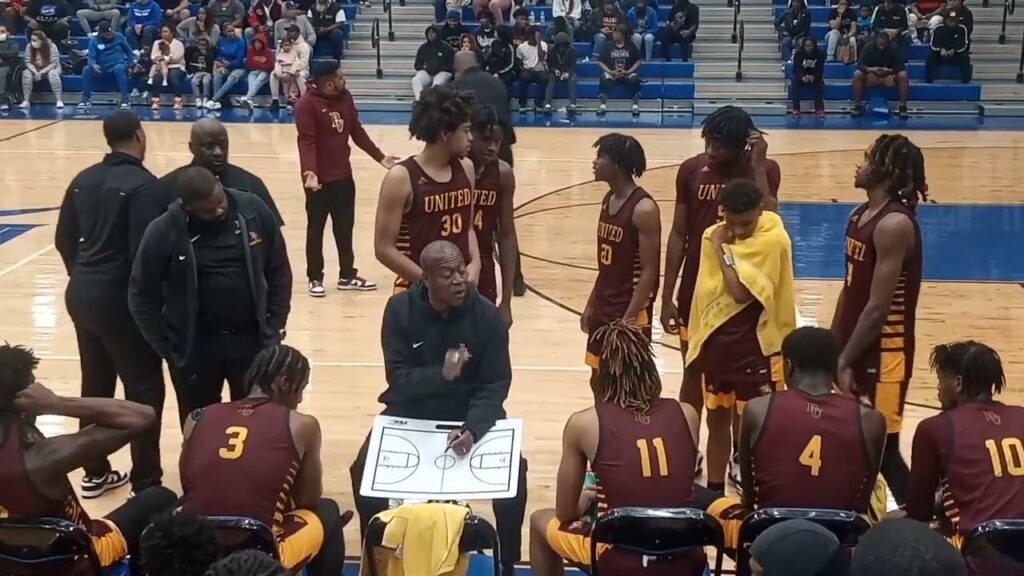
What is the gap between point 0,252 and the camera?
962 centimetres

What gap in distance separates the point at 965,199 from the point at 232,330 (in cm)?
906

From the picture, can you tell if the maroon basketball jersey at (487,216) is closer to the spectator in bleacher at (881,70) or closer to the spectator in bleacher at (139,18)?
the spectator in bleacher at (881,70)

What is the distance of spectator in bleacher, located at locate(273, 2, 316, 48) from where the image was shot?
1859cm

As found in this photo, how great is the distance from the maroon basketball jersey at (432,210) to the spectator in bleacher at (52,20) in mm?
15998

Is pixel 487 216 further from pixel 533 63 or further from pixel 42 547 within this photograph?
pixel 533 63

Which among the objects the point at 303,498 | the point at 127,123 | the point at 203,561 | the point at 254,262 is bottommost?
the point at 303,498

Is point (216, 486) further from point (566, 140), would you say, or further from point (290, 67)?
point (290, 67)

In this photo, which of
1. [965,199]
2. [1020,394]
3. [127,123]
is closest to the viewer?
[127,123]

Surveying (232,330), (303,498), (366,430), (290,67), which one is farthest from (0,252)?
(290,67)

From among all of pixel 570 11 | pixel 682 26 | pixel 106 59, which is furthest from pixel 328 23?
pixel 682 26

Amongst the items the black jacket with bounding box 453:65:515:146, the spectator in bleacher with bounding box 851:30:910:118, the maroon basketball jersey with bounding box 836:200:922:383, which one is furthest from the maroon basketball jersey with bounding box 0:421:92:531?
the spectator in bleacher with bounding box 851:30:910:118

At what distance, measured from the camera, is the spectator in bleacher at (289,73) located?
17.9 meters

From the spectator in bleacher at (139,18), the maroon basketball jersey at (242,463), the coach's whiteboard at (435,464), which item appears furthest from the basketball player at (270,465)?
the spectator in bleacher at (139,18)

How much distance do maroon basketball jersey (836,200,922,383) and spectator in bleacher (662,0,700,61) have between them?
14769 mm
